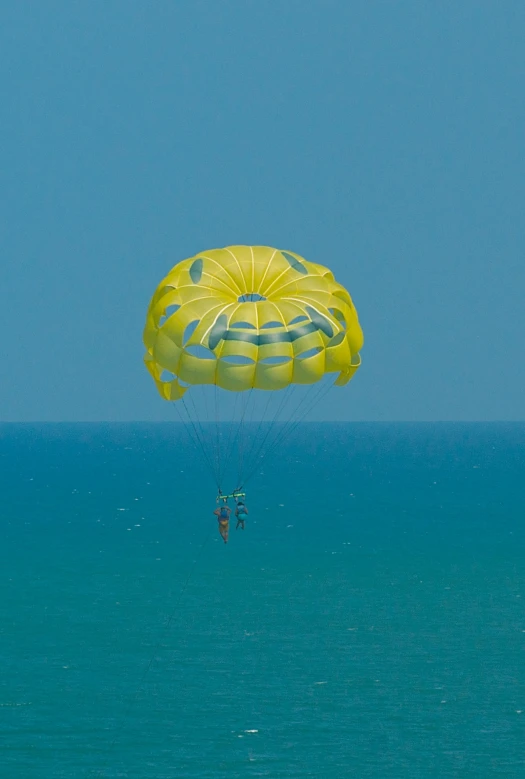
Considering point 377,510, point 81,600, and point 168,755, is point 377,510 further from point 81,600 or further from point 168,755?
point 168,755

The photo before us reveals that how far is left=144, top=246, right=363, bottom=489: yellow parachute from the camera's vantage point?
3869cm

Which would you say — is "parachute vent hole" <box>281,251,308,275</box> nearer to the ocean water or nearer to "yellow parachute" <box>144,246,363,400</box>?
"yellow parachute" <box>144,246,363,400</box>

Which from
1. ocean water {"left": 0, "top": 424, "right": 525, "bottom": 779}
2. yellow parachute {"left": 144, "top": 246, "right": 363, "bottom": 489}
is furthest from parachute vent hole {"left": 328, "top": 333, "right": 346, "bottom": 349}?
ocean water {"left": 0, "top": 424, "right": 525, "bottom": 779}

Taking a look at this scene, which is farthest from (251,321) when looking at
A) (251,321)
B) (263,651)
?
(263,651)

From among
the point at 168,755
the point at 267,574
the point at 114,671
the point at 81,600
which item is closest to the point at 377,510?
the point at 267,574

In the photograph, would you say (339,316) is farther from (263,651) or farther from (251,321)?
(263,651)

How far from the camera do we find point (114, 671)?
165ft

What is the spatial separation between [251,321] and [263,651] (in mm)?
19543

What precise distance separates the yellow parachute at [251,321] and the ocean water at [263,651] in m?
12.0

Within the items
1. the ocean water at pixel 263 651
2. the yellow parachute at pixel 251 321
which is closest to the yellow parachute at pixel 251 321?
the yellow parachute at pixel 251 321

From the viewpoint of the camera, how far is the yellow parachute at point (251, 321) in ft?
127

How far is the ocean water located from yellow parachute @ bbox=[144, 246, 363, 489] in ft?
39.4

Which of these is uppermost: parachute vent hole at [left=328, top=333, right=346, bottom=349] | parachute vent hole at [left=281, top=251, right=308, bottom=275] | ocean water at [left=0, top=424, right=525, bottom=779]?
parachute vent hole at [left=281, top=251, right=308, bottom=275]

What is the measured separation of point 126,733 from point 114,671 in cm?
713
